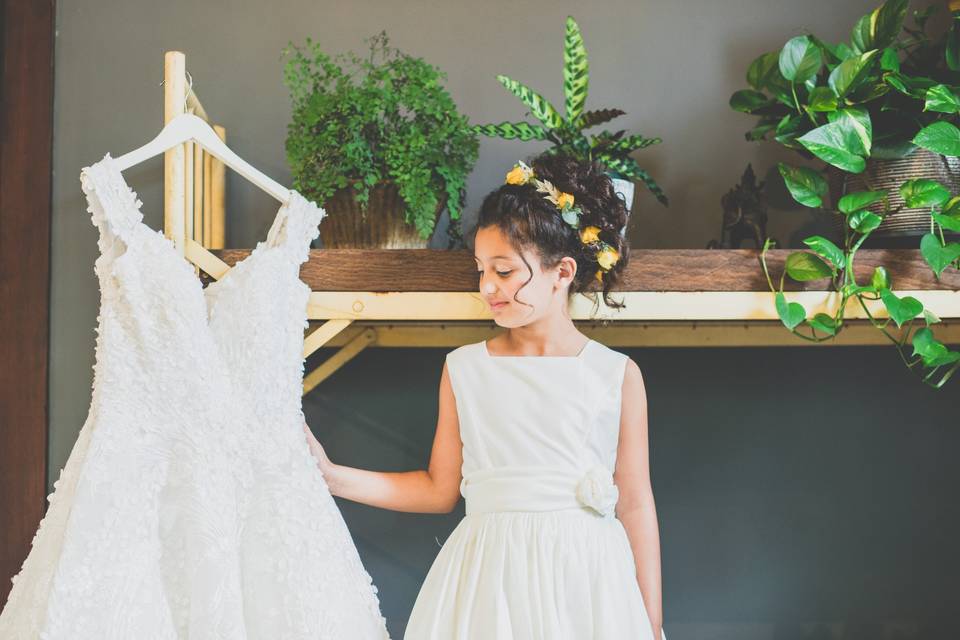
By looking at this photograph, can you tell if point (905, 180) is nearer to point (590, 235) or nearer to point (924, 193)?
point (924, 193)

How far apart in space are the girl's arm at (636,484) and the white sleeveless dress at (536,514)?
0.02 m

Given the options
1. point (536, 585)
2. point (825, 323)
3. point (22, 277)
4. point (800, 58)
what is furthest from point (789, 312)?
point (22, 277)

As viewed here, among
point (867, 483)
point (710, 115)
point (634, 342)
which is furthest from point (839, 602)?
point (710, 115)

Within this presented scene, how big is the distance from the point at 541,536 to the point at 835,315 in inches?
22.0

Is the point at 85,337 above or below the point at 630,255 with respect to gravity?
below

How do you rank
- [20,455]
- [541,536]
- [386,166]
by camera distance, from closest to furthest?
[541,536] → [386,166] → [20,455]

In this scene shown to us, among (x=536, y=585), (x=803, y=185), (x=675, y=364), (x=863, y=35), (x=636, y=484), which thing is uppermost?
(x=863, y=35)

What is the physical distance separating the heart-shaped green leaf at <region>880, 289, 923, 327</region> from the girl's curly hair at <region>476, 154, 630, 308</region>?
0.39 metres

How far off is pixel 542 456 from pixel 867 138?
678 millimetres

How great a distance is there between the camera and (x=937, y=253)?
1240 mm

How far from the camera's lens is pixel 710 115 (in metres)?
1.73

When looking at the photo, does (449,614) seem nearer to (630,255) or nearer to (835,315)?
(630,255)

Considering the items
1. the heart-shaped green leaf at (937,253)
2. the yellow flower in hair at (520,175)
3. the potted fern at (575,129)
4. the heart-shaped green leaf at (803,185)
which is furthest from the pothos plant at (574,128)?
the heart-shaped green leaf at (937,253)

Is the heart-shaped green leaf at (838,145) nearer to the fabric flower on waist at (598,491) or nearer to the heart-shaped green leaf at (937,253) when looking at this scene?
the heart-shaped green leaf at (937,253)
